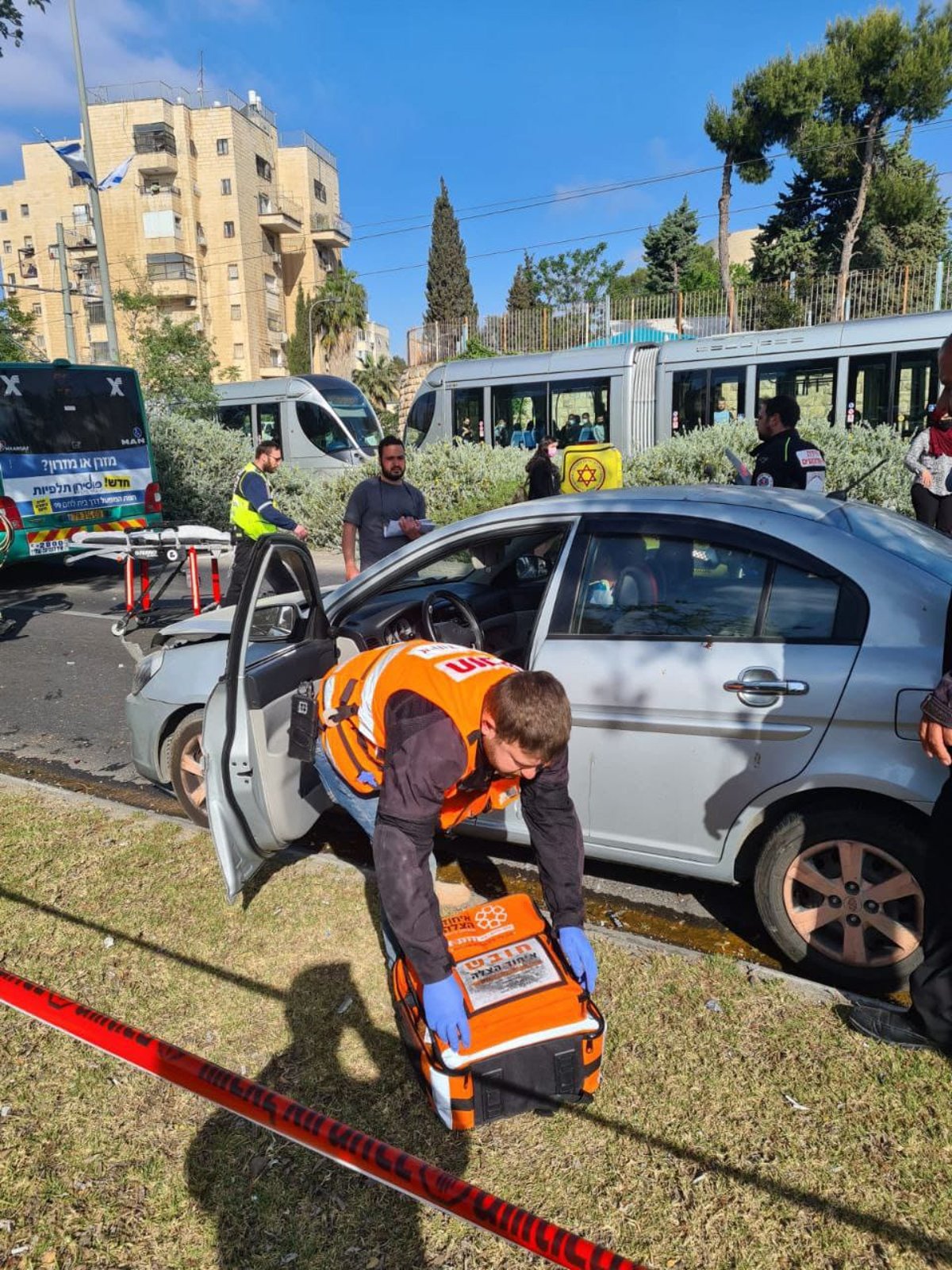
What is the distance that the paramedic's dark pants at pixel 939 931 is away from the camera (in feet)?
7.90

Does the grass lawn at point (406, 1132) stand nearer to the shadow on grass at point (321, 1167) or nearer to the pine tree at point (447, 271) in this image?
the shadow on grass at point (321, 1167)

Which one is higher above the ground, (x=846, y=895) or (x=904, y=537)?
(x=904, y=537)

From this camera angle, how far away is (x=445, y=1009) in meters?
2.11

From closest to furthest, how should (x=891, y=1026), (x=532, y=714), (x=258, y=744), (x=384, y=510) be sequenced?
(x=532, y=714), (x=891, y=1026), (x=258, y=744), (x=384, y=510)

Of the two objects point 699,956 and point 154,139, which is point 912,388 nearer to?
point 699,956

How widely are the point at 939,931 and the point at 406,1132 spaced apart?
5.14ft

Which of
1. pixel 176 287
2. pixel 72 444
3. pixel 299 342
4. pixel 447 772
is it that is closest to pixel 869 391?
pixel 72 444

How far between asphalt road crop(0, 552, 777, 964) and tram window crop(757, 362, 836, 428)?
319 inches

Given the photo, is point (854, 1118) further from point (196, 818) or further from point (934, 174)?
point (934, 174)

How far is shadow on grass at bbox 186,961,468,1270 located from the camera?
203 cm

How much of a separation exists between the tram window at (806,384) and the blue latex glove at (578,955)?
13450 millimetres

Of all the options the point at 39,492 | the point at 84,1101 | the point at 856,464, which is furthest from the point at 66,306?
the point at 84,1101

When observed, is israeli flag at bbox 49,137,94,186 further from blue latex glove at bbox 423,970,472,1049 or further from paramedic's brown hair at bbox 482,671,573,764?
blue latex glove at bbox 423,970,472,1049

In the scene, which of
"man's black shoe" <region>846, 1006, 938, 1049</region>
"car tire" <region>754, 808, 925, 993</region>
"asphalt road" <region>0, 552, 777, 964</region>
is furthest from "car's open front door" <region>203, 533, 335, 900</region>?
"man's black shoe" <region>846, 1006, 938, 1049</region>
